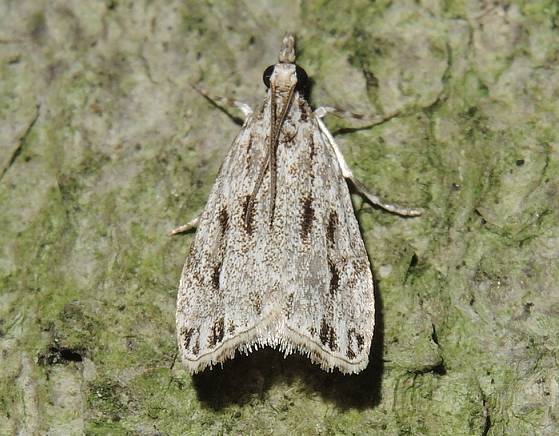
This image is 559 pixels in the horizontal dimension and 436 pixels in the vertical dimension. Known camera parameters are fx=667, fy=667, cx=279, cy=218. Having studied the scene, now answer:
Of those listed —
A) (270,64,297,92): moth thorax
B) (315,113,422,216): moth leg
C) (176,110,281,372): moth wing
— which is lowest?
(176,110,281,372): moth wing

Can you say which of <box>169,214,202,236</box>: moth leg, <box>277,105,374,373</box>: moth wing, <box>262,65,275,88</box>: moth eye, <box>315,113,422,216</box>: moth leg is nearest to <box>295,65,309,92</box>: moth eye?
<box>262,65,275,88</box>: moth eye

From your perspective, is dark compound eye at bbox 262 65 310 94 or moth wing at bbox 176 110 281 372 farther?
dark compound eye at bbox 262 65 310 94

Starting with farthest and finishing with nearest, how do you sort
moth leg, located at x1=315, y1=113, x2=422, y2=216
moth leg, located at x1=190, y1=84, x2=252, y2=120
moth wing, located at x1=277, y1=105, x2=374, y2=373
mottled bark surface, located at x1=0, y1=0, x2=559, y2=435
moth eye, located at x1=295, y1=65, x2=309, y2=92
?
moth leg, located at x1=190, y1=84, x2=252, y2=120 < moth eye, located at x1=295, y1=65, x2=309, y2=92 < moth leg, located at x1=315, y1=113, x2=422, y2=216 < mottled bark surface, located at x1=0, y1=0, x2=559, y2=435 < moth wing, located at x1=277, y1=105, x2=374, y2=373

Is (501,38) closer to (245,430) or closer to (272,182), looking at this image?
(272,182)

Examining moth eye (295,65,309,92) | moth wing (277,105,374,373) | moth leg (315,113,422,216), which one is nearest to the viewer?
moth wing (277,105,374,373)

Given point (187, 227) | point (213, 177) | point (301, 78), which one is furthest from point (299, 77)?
point (187, 227)

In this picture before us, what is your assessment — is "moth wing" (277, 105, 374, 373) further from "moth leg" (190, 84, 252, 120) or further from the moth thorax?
"moth leg" (190, 84, 252, 120)

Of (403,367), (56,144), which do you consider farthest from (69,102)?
(403,367)
